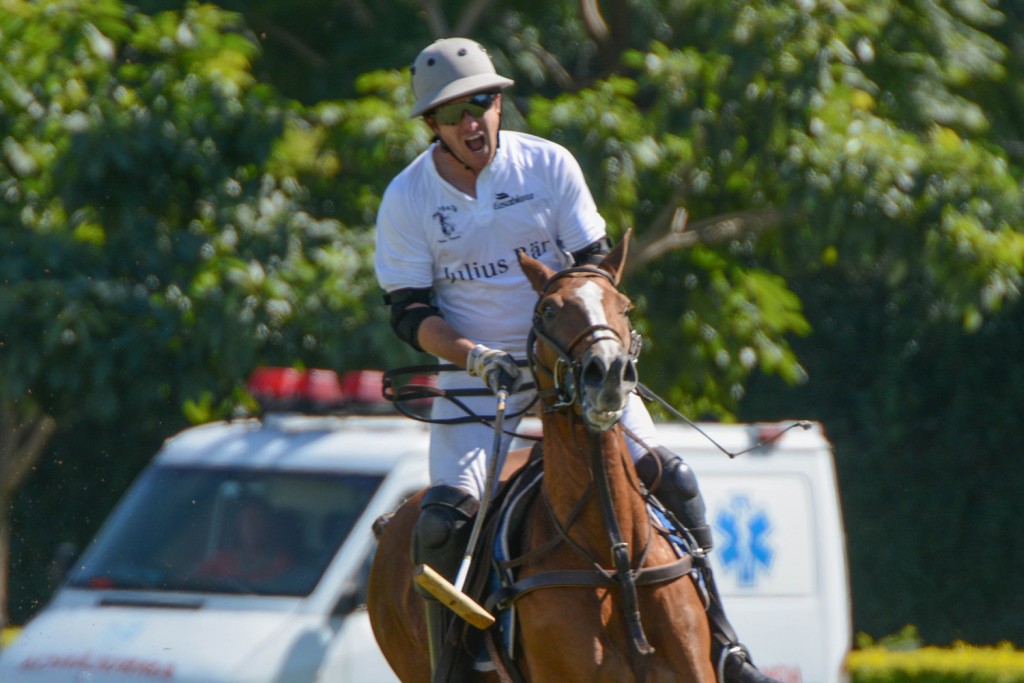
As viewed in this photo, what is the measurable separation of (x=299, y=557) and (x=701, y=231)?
4.14m

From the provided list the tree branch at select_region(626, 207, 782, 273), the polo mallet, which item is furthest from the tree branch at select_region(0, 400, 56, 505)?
the polo mallet

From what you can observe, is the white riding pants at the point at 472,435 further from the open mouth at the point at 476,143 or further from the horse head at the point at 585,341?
the open mouth at the point at 476,143

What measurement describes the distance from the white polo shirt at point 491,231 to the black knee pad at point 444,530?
1.95ft

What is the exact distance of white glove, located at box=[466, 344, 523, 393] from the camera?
5.14 metres

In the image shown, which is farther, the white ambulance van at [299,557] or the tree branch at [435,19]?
the tree branch at [435,19]

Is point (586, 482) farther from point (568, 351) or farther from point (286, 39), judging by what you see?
point (286, 39)

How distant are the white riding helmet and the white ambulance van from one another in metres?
3.41

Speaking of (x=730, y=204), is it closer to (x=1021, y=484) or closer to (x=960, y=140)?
(x=960, y=140)

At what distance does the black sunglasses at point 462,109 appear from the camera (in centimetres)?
557

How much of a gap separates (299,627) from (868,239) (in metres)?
4.46

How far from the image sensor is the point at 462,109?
557 cm

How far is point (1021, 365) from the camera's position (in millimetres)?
16594

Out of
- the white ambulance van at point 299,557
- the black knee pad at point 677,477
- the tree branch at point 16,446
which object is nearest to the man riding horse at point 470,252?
the black knee pad at point 677,477

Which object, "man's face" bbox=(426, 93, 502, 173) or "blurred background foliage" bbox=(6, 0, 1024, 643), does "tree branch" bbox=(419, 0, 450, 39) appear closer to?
"blurred background foliage" bbox=(6, 0, 1024, 643)
